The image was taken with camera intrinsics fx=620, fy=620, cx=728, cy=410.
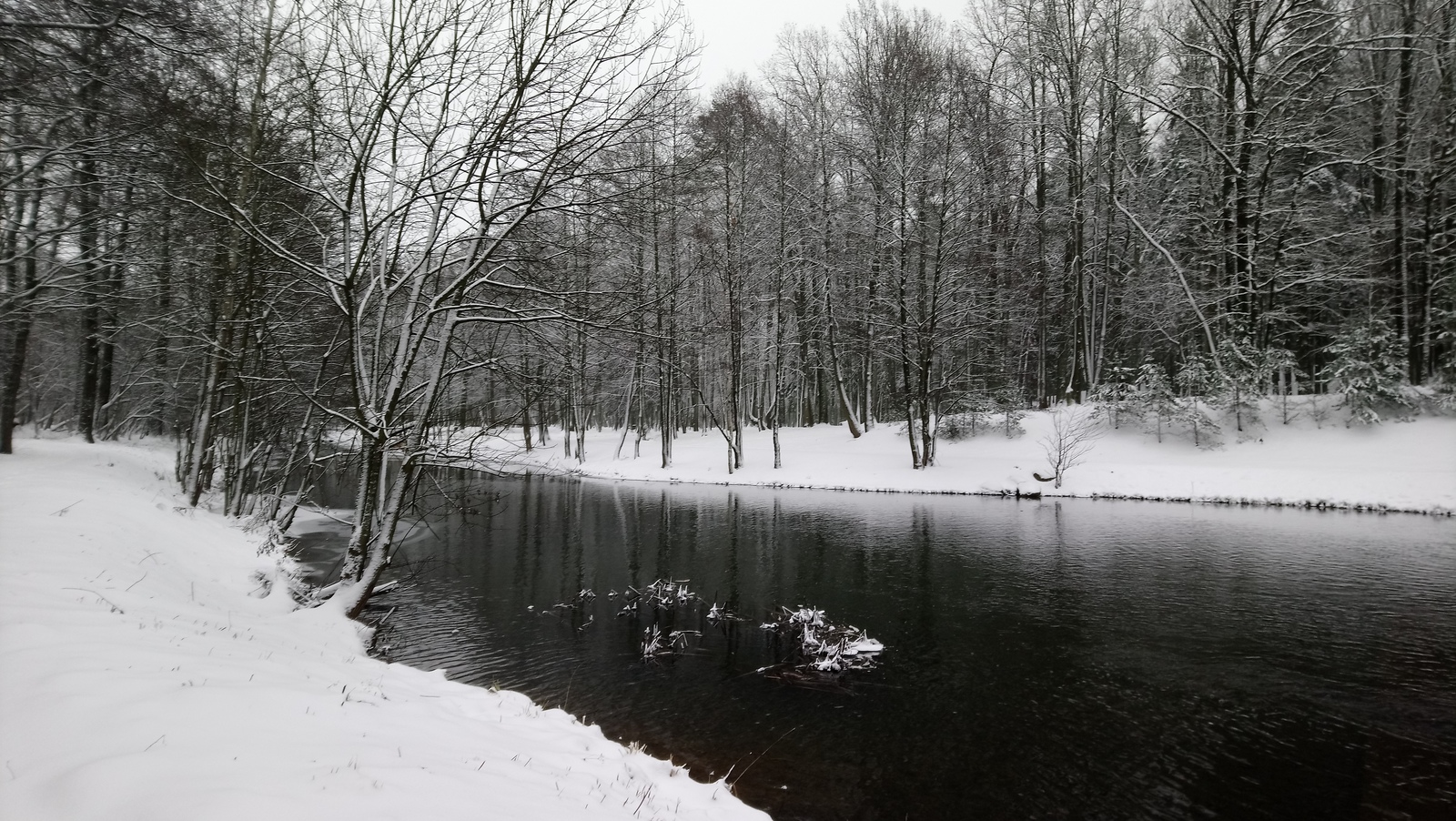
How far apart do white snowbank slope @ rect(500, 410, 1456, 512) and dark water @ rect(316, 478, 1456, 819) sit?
133 inches

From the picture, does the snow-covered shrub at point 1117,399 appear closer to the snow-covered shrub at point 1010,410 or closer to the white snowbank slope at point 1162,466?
the white snowbank slope at point 1162,466

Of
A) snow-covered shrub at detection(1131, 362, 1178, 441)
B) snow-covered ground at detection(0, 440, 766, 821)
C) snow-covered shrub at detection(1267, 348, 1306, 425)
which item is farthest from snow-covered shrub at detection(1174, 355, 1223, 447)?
snow-covered ground at detection(0, 440, 766, 821)

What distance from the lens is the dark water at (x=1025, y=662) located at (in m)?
5.98

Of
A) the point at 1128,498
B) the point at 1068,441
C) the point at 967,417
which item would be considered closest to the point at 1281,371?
the point at 1068,441

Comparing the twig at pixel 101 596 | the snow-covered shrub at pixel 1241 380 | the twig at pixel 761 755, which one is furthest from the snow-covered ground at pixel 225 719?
the snow-covered shrub at pixel 1241 380

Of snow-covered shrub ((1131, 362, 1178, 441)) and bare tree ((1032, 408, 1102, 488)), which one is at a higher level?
snow-covered shrub ((1131, 362, 1178, 441))

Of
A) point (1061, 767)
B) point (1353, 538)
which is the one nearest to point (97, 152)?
point (1061, 767)

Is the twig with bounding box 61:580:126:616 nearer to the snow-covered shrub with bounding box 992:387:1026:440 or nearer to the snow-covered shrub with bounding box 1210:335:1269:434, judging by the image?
the snow-covered shrub with bounding box 992:387:1026:440

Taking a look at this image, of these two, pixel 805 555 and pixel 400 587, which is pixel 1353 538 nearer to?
pixel 805 555

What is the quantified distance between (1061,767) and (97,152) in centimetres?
1618

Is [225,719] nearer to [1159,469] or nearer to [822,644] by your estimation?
[822,644]

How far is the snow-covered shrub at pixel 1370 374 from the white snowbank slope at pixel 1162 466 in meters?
0.71

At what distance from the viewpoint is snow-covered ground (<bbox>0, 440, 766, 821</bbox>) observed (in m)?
2.62

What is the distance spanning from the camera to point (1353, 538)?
1496 centimetres
